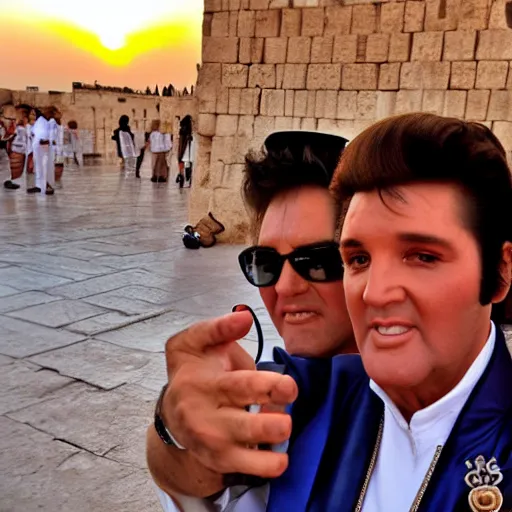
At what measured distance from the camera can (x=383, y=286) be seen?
92 cm

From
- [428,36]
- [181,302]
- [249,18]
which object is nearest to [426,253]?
[181,302]

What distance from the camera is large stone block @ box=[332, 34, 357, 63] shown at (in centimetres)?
742

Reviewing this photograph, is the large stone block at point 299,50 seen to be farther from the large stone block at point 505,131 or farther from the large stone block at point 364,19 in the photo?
the large stone block at point 505,131

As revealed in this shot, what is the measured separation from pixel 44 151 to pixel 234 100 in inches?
225

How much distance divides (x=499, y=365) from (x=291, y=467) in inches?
15.6

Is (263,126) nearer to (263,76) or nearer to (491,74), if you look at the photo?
(263,76)

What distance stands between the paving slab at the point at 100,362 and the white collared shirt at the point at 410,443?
2.76 metres

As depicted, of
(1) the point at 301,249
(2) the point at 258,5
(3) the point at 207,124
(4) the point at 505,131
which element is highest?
(2) the point at 258,5

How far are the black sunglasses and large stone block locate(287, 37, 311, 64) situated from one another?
6.77 metres

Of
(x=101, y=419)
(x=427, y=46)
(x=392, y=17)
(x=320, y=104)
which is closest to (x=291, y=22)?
(x=320, y=104)

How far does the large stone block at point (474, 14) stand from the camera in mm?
6496

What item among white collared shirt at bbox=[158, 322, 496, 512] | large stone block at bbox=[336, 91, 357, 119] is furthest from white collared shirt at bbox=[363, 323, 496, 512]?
large stone block at bbox=[336, 91, 357, 119]

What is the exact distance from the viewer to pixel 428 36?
22.6 feet

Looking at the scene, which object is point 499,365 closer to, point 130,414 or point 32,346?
point 130,414
